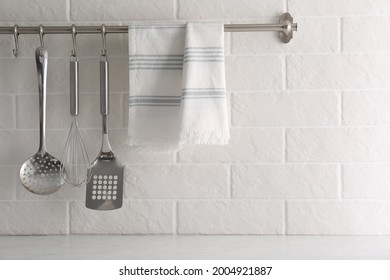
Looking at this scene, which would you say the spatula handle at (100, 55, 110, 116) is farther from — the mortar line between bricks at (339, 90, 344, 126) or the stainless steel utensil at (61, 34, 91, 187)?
Answer: the mortar line between bricks at (339, 90, 344, 126)

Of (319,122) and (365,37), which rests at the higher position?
(365,37)

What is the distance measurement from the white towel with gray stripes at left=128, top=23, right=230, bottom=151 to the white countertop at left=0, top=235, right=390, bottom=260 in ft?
0.67

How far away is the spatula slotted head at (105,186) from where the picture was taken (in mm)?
1265

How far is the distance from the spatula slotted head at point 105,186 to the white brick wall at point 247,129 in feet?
0.13

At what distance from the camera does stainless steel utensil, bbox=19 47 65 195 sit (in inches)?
49.5

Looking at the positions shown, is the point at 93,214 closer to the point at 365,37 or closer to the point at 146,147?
the point at 146,147

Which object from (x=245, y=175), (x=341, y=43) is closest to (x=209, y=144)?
(x=245, y=175)

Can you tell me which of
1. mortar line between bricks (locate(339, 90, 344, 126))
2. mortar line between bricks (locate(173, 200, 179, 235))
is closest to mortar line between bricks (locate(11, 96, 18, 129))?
mortar line between bricks (locate(173, 200, 179, 235))

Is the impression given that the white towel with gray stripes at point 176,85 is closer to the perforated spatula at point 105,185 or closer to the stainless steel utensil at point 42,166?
the perforated spatula at point 105,185

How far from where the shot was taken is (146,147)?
1248 millimetres

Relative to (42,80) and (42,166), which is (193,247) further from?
(42,80)

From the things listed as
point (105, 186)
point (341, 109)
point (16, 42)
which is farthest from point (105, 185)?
point (341, 109)

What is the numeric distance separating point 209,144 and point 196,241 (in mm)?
Result: 204
